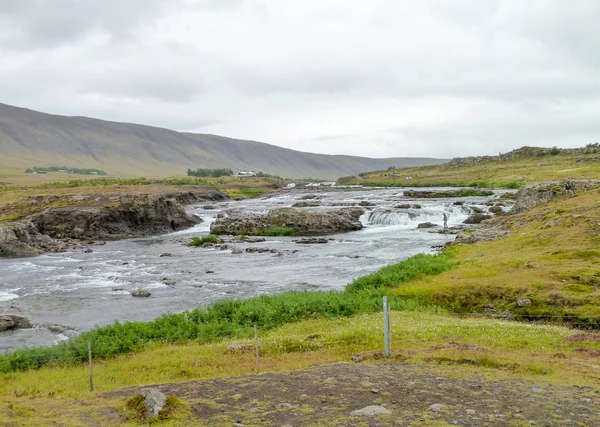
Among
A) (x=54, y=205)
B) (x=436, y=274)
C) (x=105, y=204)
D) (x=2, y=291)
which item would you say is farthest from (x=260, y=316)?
(x=54, y=205)

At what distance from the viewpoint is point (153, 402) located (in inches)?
462

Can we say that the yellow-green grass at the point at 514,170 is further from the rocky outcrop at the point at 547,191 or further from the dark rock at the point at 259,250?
the dark rock at the point at 259,250

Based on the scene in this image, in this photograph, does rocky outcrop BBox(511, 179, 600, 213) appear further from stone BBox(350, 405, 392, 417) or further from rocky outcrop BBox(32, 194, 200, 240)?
stone BBox(350, 405, 392, 417)

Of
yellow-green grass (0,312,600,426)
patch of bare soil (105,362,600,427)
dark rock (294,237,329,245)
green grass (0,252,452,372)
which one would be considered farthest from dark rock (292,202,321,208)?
patch of bare soil (105,362,600,427)

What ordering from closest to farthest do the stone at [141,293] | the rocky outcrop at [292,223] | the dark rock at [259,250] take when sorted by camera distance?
the stone at [141,293] < the dark rock at [259,250] < the rocky outcrop at [292,223]

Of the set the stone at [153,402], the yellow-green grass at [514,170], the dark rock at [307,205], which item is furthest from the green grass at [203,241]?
the yellow-green grass at [514,170]

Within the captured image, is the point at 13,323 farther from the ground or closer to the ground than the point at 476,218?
closer to the ground

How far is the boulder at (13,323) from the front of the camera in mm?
27891

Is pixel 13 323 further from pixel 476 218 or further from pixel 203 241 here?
pixel 476 218

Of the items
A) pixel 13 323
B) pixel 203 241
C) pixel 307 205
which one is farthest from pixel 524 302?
pixel 307 205

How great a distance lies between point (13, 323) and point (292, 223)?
46881 millimetres

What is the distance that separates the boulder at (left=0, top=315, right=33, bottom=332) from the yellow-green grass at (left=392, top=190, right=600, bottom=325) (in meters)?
21.1

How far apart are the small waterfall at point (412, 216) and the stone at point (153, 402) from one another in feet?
213

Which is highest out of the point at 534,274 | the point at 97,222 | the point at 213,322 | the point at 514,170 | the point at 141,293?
the point at 514,170
